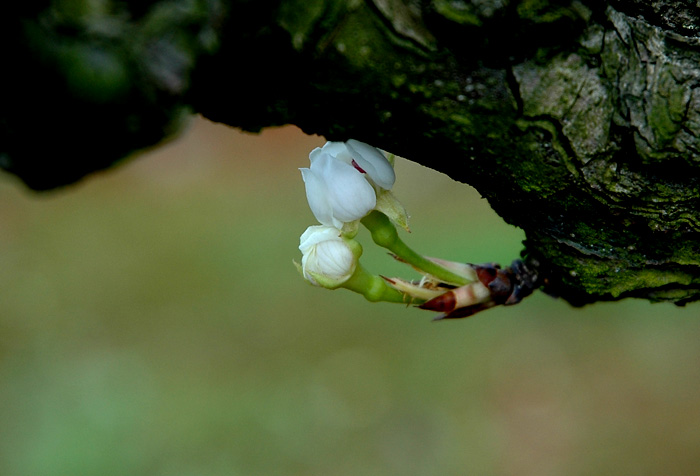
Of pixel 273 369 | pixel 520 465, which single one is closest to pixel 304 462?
pixel 273 369

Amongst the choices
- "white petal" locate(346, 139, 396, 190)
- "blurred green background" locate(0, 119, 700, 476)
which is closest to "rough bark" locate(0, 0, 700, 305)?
"white petal" locate(346, 139, 396, 190)

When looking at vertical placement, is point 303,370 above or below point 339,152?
below

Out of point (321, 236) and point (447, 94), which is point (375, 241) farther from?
point (447, 94)

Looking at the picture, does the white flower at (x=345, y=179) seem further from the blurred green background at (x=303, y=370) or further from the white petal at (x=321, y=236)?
the blurred green background at (x=303, y=370)

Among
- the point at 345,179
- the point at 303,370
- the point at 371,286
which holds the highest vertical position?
the point at 345,179

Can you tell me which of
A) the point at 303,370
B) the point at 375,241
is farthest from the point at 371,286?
the point at 303,370

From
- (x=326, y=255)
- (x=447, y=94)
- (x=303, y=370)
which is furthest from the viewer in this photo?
(x=303, y=370)

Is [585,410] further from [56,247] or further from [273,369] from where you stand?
[56,247]

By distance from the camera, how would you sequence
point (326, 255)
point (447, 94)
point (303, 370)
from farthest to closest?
1. point (303, 370)
2. point (326, 255)
3. point (447, 94)
